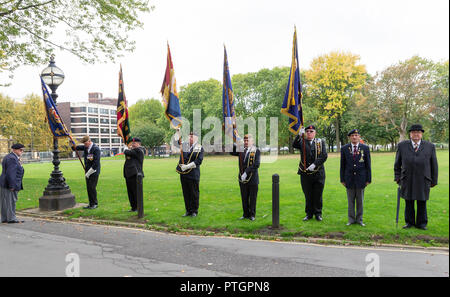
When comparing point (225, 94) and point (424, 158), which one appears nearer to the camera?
point (424, 158)

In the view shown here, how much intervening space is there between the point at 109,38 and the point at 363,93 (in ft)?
128

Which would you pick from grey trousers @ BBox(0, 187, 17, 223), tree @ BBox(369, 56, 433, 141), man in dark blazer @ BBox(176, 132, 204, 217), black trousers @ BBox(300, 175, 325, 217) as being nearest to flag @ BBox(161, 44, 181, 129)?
man in dark blazer @ BBox(176, 132, 204, 217)

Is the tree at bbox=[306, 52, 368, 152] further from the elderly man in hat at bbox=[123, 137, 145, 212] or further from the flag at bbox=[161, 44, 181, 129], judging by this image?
the elderly man in hat at bbox=[123, 137, 145, 212]

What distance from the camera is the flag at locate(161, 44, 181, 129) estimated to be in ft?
30.1

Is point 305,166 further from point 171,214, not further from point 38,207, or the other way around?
point 38,207

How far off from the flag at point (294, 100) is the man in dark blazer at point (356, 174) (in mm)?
1255

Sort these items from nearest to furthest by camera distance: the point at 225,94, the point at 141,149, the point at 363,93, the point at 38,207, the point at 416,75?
the point at 225,94 < the point at 141,149 < the point at 38,207 < the point at 416,75 < the point at 363,93

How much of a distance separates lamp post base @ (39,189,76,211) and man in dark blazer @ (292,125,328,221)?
7403 mm

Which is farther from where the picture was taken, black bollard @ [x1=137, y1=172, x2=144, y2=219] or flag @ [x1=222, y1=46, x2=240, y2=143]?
black bollard @ [x1=137, y1=172, x2=144, y2=219]

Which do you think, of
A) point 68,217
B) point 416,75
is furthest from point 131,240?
point 416,75

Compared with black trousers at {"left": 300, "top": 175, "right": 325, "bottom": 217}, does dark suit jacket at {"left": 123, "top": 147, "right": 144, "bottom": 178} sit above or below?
above

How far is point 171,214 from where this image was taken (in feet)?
30.1

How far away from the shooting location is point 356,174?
749cm

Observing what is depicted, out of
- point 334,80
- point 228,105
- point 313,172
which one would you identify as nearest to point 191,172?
point 228,105
